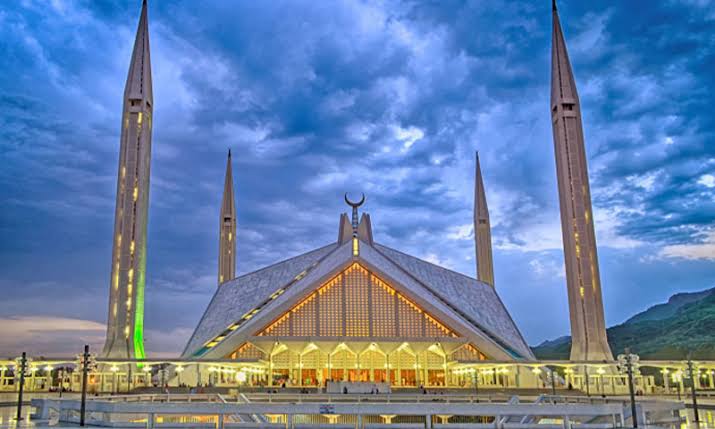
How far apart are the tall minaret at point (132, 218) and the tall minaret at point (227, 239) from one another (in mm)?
18761

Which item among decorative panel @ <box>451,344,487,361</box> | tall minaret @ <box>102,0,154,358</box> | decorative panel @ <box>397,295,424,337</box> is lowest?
decorative panel @ <box>451,344,487,361</box>

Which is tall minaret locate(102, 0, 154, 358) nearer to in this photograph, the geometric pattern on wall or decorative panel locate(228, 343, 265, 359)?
decorative panel locate(228, 343, 265, 359)

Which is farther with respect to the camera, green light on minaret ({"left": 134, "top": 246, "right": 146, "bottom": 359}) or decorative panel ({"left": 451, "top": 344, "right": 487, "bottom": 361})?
decorative panel ({"left": 451, "top": 344, "right": 487, "bottom": 361})

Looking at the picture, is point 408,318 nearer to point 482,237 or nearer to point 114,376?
point 114,376

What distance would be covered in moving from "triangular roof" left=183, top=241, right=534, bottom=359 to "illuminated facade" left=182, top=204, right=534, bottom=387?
0.28 feet

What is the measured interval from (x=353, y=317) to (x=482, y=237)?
81.1ft

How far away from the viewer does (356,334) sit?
122 ft

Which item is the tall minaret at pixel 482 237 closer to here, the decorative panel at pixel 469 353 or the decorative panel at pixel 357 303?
the decorative panel at pixel 469 353

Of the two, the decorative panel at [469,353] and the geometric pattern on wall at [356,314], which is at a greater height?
the geometric pattern on wall at [356,314]

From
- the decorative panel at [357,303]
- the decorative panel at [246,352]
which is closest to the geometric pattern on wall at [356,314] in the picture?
the decorative panel at [357,303]

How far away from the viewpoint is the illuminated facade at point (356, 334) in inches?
1441

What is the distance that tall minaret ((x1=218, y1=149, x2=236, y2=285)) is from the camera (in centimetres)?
5691

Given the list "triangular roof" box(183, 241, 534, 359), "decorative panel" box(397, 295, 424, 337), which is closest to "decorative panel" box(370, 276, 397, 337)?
"decorative panel" box(397, 295, 424, 337)

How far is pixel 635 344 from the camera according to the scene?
10712cm
